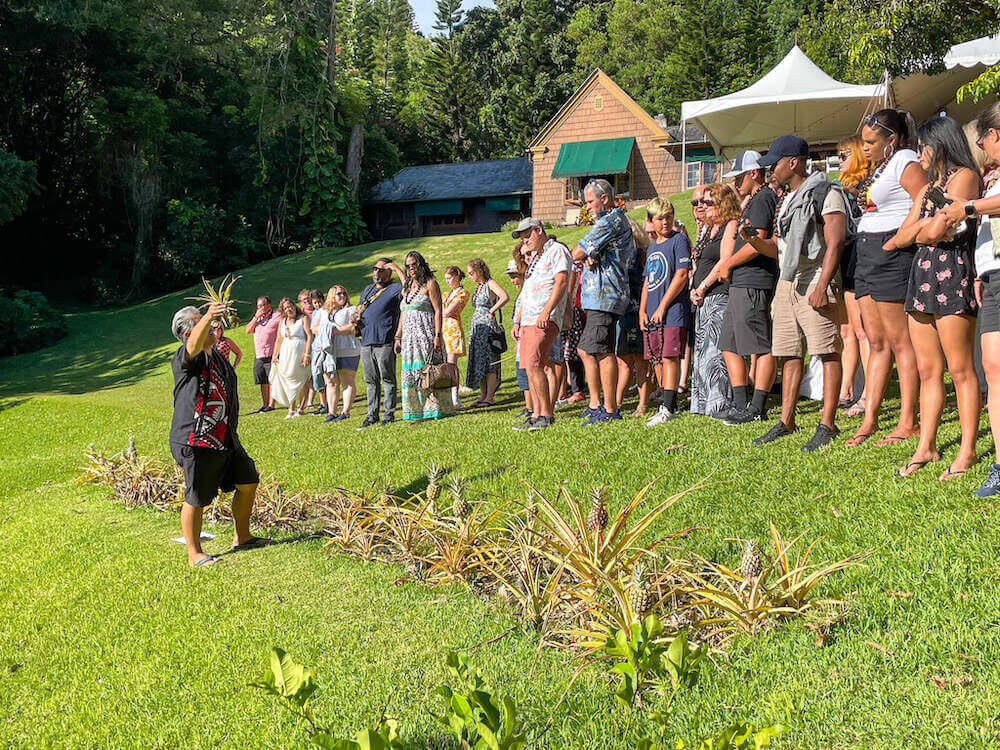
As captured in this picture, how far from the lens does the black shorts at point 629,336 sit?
817cm

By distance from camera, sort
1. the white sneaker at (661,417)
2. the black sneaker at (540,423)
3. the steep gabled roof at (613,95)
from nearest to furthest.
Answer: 1. the white sneaker at (661,417)
2. the black sneaker at (540,423)
3. the steep gabled roof at (613,95)

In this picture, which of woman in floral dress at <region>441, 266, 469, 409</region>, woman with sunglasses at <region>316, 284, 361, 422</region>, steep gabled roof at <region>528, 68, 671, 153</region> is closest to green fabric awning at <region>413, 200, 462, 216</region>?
steep gabled roof at <region>528, 68, 671, 153</region>

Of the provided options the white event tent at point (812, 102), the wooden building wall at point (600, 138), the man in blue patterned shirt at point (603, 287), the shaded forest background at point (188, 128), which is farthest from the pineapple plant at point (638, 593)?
the wooden building wall at point (600, 138)

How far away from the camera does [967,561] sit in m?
3.60

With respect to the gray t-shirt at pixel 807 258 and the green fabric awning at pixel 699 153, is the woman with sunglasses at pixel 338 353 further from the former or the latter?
the green fabric awning at pixel 699 153

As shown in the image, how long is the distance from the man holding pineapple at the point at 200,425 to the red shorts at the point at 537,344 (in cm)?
288

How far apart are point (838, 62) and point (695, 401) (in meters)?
37.1

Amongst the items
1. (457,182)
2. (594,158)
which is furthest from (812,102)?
(457,182)

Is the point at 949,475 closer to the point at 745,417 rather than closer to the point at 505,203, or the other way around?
the point at 745,417

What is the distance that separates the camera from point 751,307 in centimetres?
643

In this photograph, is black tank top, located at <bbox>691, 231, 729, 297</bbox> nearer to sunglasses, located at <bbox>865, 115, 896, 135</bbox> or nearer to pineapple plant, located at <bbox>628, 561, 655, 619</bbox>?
sunglasses, located at <bbox>865, 115, 896, 135</bbox>

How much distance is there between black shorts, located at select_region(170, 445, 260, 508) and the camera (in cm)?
565

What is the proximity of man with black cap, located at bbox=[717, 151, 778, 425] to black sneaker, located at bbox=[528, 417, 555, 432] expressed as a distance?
1804mm

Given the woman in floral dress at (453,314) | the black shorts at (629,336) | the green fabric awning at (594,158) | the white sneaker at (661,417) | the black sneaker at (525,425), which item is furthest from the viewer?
the green fabric awning at (594,158)
